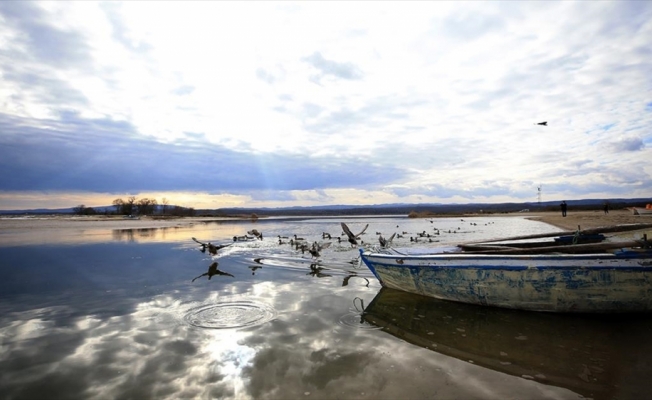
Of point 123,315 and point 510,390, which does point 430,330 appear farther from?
point 123,315

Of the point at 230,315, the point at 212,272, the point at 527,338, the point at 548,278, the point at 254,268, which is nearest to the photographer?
the point at 527,338

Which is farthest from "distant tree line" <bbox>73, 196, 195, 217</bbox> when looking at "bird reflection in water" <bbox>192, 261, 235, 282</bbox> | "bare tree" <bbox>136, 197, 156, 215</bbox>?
"bird reflection in water" <bbox>192, 261, 235, 282</bbox>

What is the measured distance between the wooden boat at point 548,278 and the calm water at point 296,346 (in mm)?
310

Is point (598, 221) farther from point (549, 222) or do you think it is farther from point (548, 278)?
point (548, 278)

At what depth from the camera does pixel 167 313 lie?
8.41 meters

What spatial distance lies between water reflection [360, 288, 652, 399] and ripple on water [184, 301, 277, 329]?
7.55 feet

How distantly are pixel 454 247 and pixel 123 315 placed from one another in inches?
377

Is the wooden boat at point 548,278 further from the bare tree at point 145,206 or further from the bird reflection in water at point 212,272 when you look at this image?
the bare tree at point 145,206

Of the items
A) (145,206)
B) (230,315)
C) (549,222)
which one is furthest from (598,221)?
(145,206)

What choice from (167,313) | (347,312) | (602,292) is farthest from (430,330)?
(167,313)

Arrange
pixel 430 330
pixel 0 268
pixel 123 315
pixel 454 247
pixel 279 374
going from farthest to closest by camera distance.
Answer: pixel 0 268 → pixel 454 247 → pixel 123 315 → pixel 430 330 → pixel 279 374

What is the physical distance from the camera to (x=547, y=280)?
7.89 m

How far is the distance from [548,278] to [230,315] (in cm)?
716

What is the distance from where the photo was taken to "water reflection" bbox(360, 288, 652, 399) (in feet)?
17.4
